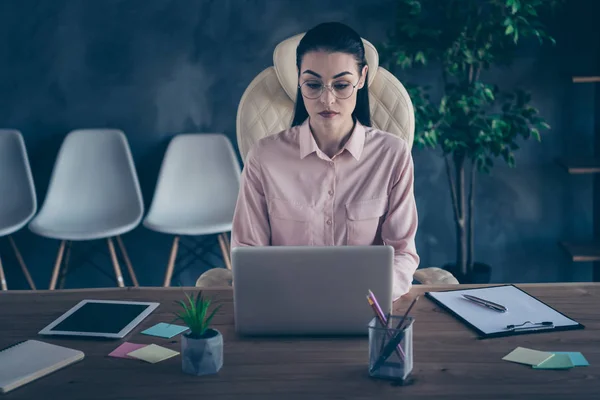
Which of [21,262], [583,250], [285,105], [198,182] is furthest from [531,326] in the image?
[21,262]

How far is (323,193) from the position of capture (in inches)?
79.1

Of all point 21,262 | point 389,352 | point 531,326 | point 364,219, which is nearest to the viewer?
point 389,352

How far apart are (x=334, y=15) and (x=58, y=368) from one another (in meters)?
2.92

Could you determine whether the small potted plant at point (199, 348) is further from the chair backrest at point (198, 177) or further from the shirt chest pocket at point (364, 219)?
the chair backrest at point (198, 177)

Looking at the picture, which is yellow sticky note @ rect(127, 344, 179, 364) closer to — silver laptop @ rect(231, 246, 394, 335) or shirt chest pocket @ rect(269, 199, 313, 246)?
silver laptop @ rect(231, 246, 394, 335)

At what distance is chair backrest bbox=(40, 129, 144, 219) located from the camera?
375 centimetres

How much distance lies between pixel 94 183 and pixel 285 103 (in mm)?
1900

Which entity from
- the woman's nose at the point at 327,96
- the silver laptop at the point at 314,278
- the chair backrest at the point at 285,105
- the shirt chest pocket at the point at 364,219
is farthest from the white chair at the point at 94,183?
the silver laptop at the point at 314,278

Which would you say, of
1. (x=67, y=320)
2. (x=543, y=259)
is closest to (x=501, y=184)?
(x=543, y=259)

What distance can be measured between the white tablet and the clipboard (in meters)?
0.65

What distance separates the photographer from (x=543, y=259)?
4.04m

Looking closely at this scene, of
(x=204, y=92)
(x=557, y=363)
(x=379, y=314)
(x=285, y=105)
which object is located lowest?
(x=557, y=363)

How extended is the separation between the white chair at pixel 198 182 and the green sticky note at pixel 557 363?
2460mm

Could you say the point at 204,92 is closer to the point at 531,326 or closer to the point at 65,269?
the point at 65,269
